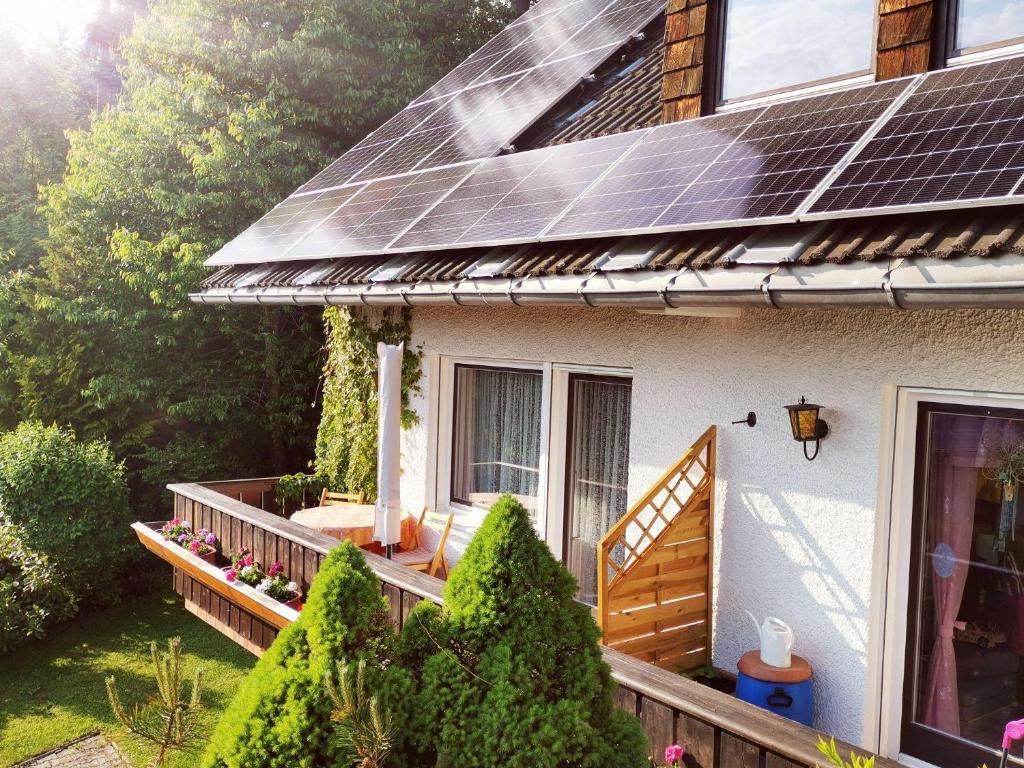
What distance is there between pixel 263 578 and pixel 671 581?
4094mm

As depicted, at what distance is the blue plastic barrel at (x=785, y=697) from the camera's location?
5250 mm

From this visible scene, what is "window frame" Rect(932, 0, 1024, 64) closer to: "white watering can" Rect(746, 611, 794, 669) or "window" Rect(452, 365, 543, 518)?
"white watering can" Rect(746, 611, 794, 669)

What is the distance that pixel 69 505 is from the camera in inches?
481

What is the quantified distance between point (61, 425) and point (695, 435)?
13075 millimetres

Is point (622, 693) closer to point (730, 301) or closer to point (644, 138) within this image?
point (730, 301)

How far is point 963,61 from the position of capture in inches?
222

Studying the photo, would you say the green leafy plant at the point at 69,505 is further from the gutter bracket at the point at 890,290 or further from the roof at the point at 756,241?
the gutter bracket at the point at 890,290

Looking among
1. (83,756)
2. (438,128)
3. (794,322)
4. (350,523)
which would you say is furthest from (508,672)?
(438,128)

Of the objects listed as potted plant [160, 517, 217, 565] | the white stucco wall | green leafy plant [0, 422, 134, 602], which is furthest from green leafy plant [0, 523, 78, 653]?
the white stucco wall

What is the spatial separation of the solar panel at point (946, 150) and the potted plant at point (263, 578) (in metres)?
5.41

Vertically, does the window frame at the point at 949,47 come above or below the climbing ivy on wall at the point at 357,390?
above

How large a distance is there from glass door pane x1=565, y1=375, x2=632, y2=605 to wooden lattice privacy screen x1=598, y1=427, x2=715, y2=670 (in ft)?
3.64

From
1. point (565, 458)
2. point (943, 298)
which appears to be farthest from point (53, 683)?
point (943, 298)

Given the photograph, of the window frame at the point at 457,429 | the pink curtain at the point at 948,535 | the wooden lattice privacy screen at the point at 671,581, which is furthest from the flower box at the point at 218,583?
the pink curtain at the point at 948,535
